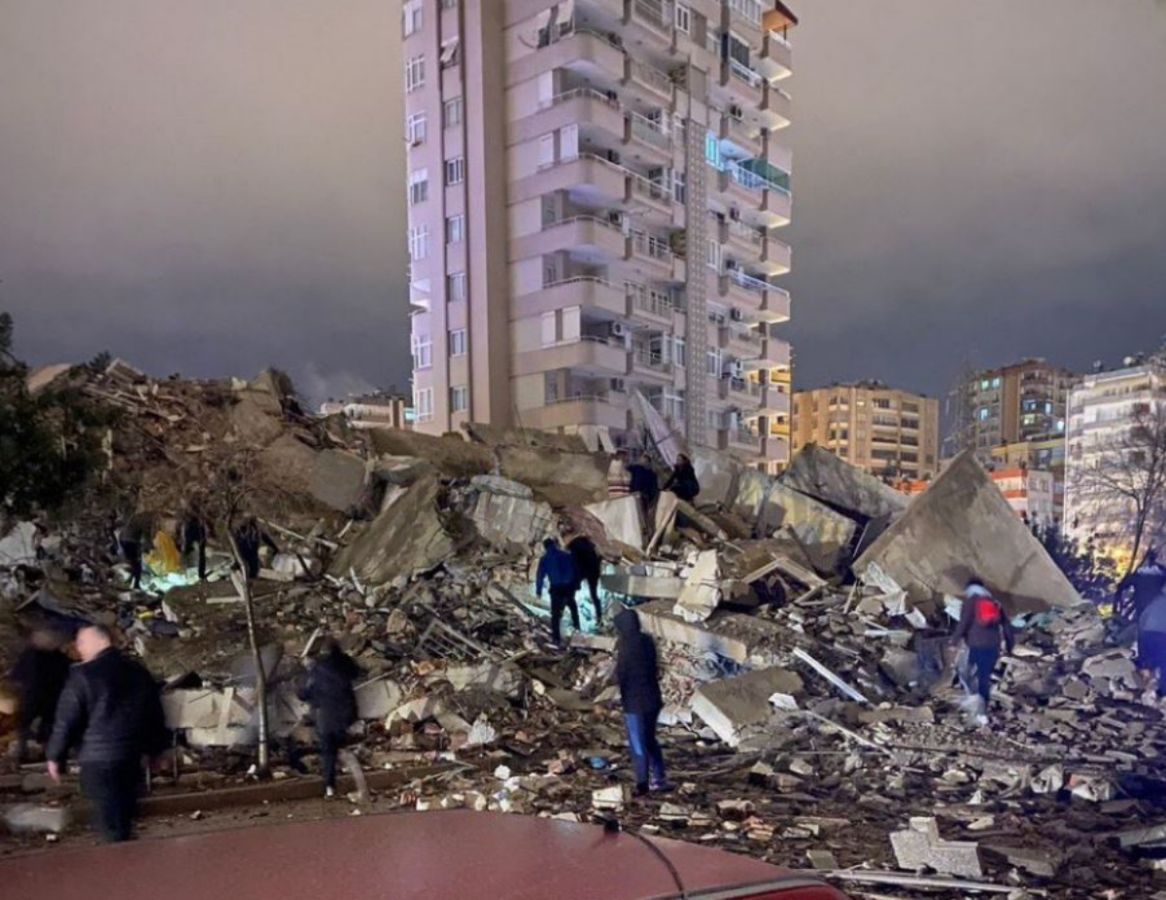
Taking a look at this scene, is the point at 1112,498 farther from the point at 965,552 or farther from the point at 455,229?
the point at 455,229

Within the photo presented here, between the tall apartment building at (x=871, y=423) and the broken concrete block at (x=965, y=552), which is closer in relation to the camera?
the broken concrete block at (x=965, y=552)

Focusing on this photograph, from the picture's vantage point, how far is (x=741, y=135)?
4316cm

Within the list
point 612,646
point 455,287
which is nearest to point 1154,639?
point 612,646

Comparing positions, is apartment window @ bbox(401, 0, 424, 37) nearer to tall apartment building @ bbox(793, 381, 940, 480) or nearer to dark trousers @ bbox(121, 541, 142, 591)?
dark trousers @ bbox(121, 541, 142, 591)

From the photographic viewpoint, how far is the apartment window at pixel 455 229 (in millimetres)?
36125

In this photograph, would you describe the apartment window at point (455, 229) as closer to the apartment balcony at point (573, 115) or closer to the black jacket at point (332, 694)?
the apartment balcony at point (573, 115)

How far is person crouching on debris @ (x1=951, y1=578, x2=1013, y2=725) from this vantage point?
9562mm

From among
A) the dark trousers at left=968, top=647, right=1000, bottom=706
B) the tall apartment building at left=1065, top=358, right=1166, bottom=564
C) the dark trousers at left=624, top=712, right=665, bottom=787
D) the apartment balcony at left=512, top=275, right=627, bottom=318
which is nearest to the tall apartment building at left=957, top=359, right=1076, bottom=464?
the tall apartment building at left=1065, top=358, right=1166, bottom=564

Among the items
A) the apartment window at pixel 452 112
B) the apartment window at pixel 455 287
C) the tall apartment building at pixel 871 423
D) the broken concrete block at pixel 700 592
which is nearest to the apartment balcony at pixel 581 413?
the apartment window at pixel 455 287

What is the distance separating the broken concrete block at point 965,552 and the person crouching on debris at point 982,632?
3635 millimetres

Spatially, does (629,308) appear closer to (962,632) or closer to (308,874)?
(962,632)

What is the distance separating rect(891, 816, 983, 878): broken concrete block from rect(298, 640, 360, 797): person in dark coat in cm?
475

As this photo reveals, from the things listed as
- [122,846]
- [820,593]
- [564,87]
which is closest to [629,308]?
[564,87]

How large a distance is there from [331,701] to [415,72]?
112ft
